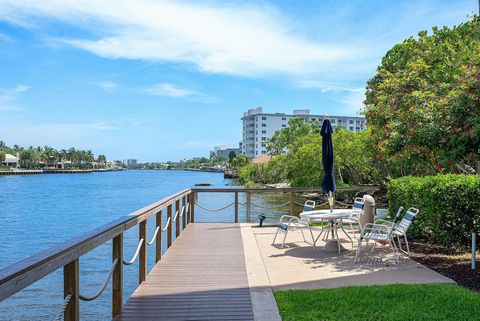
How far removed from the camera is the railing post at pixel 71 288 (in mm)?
3471

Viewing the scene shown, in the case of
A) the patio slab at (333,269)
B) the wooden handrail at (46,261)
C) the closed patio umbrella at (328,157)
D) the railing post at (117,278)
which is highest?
the closed patio umbrella at (328,157)

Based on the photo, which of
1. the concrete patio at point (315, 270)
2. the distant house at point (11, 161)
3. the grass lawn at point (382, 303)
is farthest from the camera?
the distant house at point (11, 161)

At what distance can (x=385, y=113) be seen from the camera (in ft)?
44.7

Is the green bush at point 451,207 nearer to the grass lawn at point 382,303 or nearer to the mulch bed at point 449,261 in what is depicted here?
the mulch bed at point 449,261

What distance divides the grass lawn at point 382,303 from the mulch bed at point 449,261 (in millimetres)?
598

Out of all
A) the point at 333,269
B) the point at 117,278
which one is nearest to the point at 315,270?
the point at 333,269

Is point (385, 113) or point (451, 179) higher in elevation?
point (385, 113)

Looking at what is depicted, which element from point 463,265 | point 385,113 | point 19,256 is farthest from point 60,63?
point 463,265

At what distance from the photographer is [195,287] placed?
6.00 meters

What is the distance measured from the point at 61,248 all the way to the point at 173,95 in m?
52.3

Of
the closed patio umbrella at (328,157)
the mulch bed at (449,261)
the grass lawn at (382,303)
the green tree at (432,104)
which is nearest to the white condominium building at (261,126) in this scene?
the green tree at (432,104)

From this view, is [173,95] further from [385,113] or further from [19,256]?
[385,113]

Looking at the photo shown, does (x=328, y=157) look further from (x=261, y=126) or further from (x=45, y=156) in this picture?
(x=45, y=156)

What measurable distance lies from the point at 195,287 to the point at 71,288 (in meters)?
2.72
